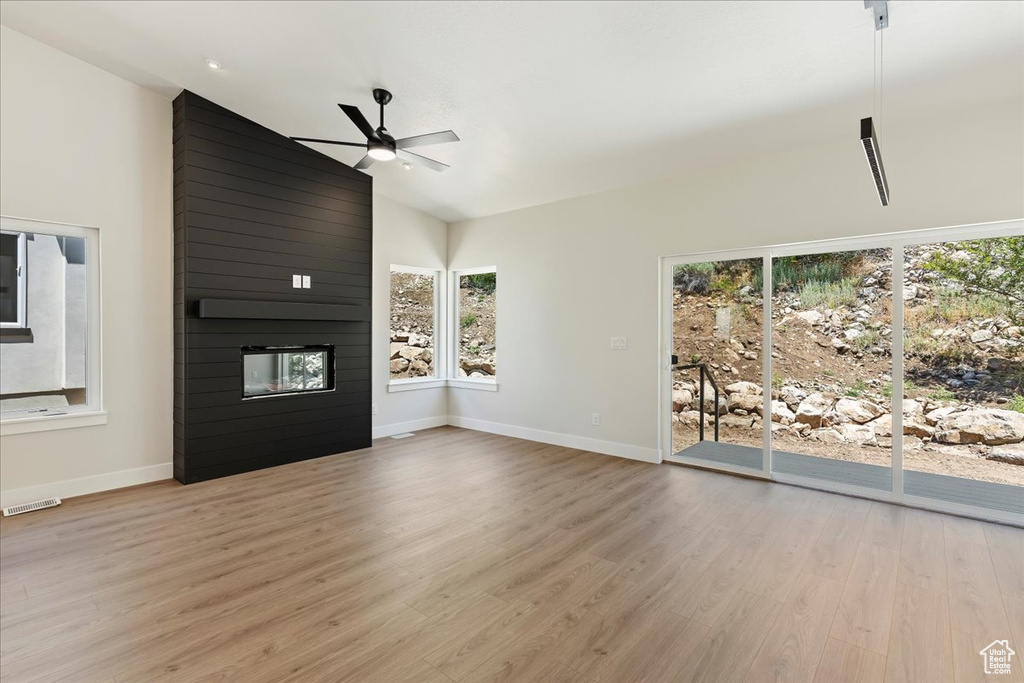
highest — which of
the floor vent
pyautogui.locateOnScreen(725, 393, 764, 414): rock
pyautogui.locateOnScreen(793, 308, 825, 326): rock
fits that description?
pyautogui.locateOnScreen(793, 308, 825, 326): rock

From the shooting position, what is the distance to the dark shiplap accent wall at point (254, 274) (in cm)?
433

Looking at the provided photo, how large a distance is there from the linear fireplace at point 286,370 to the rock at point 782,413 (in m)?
4.58

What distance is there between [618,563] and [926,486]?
2807 mm

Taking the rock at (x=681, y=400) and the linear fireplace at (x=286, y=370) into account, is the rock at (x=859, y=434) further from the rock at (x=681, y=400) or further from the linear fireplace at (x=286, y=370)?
the linear fireplace at (x=286, y=370)

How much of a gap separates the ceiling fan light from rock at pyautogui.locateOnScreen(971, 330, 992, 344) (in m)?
4.63

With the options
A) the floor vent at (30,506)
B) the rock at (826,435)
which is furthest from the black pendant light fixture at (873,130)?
the floor vent at (30,506)

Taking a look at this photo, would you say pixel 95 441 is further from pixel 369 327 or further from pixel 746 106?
pixel 746 106

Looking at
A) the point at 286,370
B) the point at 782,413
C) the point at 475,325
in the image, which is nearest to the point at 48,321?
the point at 286,370

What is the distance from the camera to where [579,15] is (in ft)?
9.34

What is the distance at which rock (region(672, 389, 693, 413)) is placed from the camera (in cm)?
494

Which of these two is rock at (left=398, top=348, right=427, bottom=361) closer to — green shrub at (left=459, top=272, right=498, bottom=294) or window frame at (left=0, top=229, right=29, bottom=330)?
green shrub at (left=459, top=272, right=498, bottom=294)

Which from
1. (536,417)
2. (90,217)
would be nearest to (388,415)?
(536,417)

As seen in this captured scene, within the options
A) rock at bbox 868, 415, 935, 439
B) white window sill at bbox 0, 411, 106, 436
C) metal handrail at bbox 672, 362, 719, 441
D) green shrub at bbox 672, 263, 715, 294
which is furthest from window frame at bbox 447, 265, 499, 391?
rock at bbox 868, 415, 935, 439

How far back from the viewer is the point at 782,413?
4.38m
